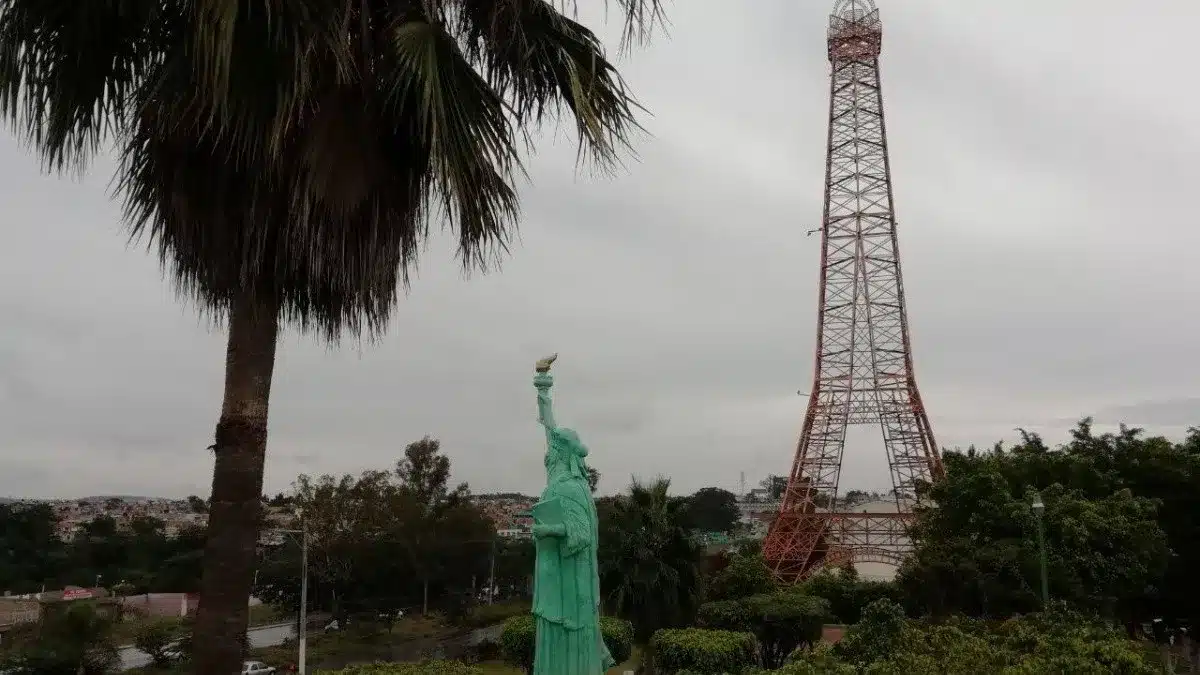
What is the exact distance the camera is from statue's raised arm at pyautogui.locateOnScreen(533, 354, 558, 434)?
26.4 ft

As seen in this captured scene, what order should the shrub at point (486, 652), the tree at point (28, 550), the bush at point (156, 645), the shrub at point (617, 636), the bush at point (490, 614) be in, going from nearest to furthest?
the shrub at point (617, 636)
the bush at point (156, 645)
the shrub at point (486, 652)
the bush at point (490, 614)
the tree at point (28, 550)

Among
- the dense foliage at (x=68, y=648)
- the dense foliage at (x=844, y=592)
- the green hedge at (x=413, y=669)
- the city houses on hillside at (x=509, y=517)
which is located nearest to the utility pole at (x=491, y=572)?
the city houses on hillside at (x=509, y=517)

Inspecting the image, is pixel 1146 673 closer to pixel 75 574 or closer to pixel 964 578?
pixel 964 578

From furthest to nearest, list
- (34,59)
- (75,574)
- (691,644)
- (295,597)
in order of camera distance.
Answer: (75,574) → (295,597) → (691,644) → (34,59)

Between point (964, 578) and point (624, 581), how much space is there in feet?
23.1

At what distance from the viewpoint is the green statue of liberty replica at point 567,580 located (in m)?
7.56

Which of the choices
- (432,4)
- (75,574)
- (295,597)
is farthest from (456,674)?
(75,574)

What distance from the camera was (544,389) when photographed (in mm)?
8117

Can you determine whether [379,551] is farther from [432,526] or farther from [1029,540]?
[1029,540]

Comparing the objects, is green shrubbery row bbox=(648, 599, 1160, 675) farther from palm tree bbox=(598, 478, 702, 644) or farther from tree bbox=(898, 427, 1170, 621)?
palm tree bbox=(598, 478, 702, 644)

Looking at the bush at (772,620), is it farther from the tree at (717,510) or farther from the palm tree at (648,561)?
the tree at (717,510)

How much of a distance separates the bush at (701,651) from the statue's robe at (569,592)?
731cm

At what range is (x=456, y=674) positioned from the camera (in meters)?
8.96

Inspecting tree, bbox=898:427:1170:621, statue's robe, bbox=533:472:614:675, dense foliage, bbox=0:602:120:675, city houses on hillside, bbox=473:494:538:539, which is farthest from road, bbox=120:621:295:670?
statue's robe, bbox=533:472:614:675
